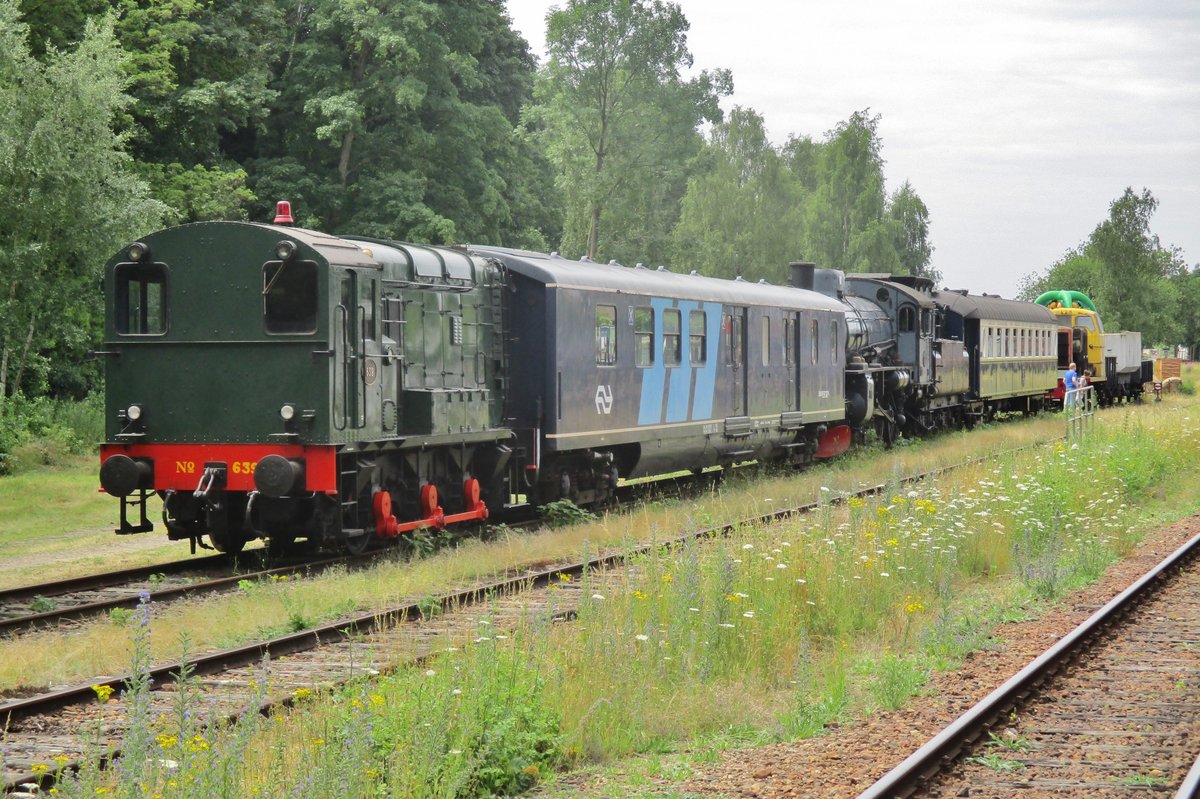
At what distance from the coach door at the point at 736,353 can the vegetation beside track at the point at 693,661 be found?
5263 mm

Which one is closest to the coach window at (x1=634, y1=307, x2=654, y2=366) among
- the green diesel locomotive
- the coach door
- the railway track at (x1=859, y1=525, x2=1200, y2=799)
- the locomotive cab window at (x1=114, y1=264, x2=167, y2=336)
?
the coach door

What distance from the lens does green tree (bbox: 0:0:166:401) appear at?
21609 millimetres

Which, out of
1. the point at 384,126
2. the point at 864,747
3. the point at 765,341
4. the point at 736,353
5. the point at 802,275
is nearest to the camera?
the point at 864,747

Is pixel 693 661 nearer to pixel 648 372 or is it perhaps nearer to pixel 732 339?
pixel 648 372

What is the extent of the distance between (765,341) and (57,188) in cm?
1186

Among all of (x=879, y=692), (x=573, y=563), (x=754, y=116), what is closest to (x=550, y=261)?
(x=573, y=563)

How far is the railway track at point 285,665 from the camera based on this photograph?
297 inches

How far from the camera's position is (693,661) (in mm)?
9031

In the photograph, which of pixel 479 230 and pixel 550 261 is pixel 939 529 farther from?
pixel 479 230

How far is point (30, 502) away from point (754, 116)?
2145 inches

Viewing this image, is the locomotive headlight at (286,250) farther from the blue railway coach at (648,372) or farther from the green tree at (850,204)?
the green tree at (850,204)

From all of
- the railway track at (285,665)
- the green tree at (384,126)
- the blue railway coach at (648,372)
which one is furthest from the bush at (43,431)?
the railway track at (285,665)

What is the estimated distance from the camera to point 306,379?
13344 millimetres

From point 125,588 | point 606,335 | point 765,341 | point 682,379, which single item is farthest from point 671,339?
point 125,588
